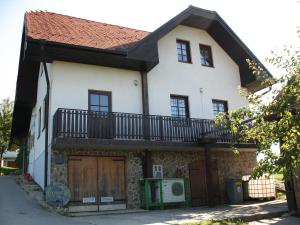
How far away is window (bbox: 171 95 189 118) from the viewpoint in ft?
53.2

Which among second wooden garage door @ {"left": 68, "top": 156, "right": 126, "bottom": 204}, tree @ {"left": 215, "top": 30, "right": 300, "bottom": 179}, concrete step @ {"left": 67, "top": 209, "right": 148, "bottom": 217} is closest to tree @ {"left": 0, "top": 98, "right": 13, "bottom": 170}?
second wooden garage door @ {"left": 68, "top": 156, "right": 126, "bottom": 204}

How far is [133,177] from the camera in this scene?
46.6 ft

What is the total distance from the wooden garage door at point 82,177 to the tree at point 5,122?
28522mm

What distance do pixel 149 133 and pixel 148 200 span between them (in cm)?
254

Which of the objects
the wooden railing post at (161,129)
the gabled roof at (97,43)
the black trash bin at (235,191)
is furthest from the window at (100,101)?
the black trash bin at (235,191)

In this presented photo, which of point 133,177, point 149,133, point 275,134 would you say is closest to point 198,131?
point 149,133

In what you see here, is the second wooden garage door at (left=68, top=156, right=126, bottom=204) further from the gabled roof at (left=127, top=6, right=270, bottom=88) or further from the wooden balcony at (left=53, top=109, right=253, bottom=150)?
the gabled roof at (left=127, top=6, right=270, bottom=88)

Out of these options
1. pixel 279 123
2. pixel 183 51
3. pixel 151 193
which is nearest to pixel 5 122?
pixel 183 51

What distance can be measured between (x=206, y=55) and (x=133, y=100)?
17.5 ft

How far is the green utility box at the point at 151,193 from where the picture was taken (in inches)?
531

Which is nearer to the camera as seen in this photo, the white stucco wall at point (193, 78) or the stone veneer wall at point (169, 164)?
the stone veneer wall at point (169, 164)

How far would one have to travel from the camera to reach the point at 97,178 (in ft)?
44.2

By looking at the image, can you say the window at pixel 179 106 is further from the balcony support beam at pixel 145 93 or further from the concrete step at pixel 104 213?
the concrete step at pixel 104 213

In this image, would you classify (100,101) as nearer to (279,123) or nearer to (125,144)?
(125,144)
